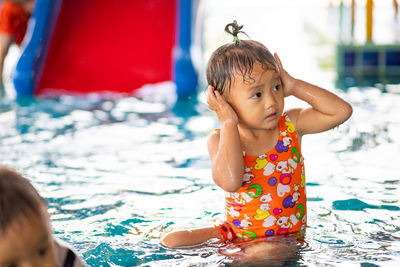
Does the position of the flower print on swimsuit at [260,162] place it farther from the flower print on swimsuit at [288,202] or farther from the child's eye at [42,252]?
the child's eye at [42,252]

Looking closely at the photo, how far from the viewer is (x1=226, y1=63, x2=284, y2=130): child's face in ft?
7.58

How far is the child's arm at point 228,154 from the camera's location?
231cm

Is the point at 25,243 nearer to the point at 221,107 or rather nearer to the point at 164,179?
the point at 221,107

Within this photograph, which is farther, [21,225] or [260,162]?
[260,162]

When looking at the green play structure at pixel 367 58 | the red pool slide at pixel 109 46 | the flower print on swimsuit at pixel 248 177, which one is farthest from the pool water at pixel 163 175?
the green play structure at pixel 367 58

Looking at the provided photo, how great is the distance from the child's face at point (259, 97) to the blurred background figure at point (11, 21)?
5.36 m

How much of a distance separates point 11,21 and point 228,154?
18.3 ft

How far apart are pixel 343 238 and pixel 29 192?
5.01 ft

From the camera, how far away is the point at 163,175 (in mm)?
3613

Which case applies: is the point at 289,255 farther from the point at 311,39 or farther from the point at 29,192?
the point at 311,39

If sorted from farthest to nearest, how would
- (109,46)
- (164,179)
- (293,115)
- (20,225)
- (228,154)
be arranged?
(109,46)
(164,179)
(293,115)
(228,154)
(20,225)

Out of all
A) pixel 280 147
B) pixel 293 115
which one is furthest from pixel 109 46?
pixel 280 147

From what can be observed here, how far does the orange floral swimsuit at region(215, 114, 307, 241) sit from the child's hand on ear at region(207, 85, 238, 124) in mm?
204

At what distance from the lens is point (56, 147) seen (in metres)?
4.30
